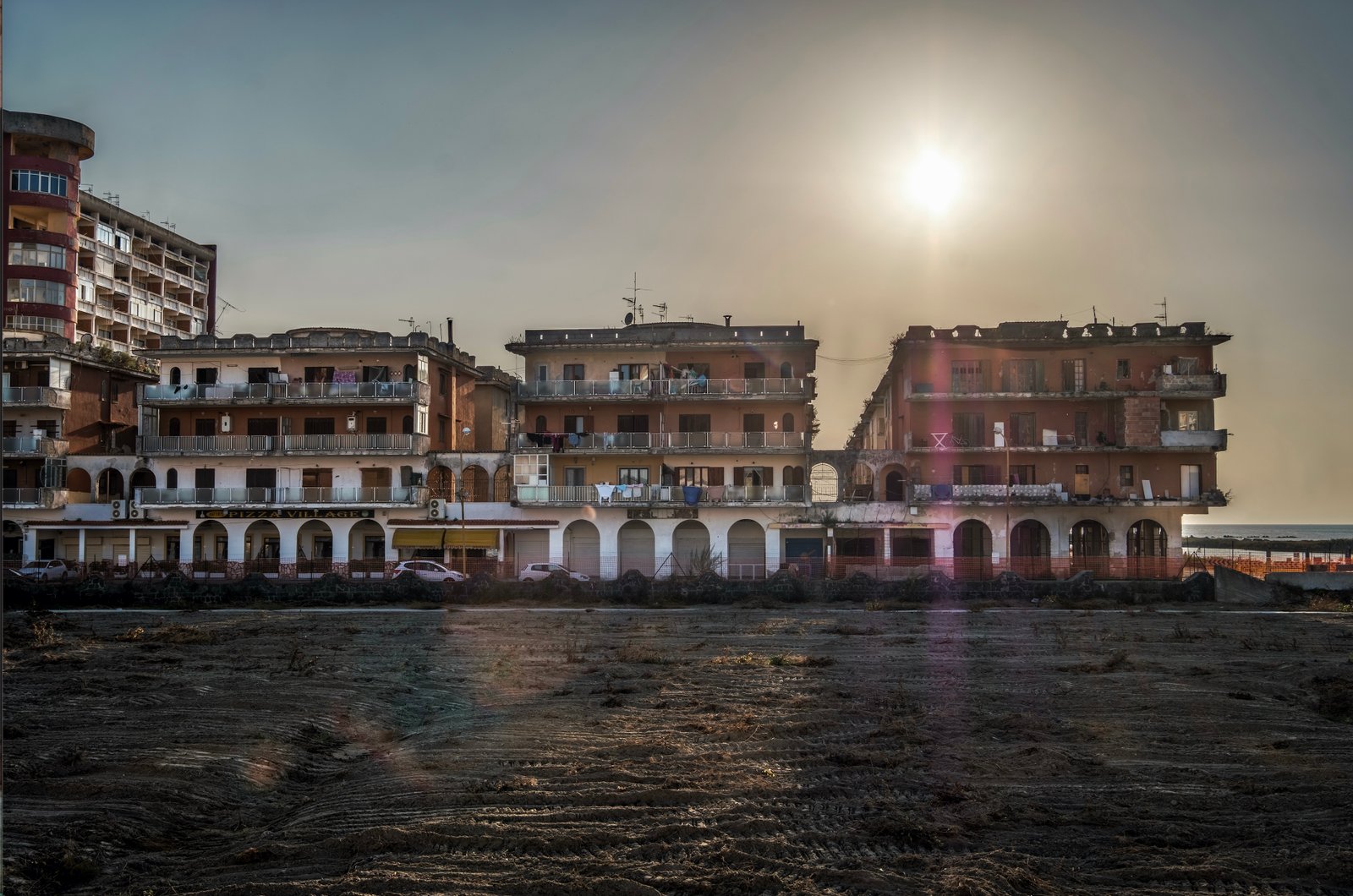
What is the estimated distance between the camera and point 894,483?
2232 inches

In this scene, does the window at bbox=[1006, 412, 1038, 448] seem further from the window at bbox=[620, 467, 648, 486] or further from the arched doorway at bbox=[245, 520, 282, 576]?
the arched doorway at bbox=[245, 520, 282, 576]

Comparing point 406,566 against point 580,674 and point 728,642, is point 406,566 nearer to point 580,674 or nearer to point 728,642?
point 728,642

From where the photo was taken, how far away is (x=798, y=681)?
74.1 ft

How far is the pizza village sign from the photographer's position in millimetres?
55375

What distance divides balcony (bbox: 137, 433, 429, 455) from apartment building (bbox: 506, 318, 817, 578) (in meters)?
6.21

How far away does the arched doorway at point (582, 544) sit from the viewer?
55.0m

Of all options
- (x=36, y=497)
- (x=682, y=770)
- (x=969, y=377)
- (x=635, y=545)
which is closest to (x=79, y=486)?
(x=36, y=497)

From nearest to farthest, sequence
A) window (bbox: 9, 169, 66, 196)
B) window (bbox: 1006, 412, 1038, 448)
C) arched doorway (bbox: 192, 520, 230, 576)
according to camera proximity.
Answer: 1. window (bbox: 1006, 412, 1038, 448)
2. arched doorway (bbox: 192, 520, 230, 576)
3. window (bbox: 9, 169, 66, 196)

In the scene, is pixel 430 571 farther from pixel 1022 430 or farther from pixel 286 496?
pixel 1022 430

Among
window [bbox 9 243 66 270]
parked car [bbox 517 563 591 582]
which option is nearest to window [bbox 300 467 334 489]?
parked car [bbox 517 563 591 582]

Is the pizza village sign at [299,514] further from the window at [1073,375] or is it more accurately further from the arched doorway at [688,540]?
the window at [1073,375]

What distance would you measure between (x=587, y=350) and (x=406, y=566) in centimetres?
1551

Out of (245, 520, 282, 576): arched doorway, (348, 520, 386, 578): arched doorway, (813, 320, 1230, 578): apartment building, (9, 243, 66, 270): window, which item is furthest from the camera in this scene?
(9, 243, 66, 270): window

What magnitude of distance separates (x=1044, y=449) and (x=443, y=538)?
1257 inches
